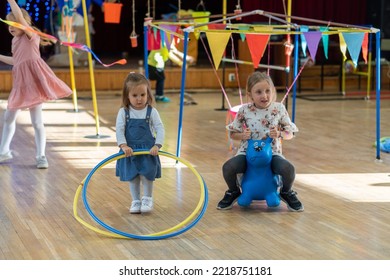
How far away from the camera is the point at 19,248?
4.39m

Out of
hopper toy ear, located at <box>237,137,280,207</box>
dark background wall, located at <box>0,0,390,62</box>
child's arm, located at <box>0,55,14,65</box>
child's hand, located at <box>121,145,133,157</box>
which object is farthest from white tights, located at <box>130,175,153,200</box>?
dark background wall, located at <box>0,0,390,62</box>

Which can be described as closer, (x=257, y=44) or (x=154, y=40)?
(x=257, y=44)

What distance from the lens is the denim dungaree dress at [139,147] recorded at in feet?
16.5

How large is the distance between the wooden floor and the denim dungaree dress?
26cm

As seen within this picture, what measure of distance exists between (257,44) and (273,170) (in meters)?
1.44

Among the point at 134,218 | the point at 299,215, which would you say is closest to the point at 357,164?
the point at 299,215

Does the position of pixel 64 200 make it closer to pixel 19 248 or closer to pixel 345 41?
pixel 19 248

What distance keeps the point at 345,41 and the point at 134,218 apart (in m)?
2.22

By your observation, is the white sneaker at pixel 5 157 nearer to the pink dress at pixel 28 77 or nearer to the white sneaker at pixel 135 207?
the pink dress at pixel 28 77

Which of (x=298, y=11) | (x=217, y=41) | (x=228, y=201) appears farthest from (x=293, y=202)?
(x=298, y=11)

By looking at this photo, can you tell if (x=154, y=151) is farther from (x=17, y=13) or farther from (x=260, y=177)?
(x=17, y=13)

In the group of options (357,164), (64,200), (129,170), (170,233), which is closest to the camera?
(170,233)

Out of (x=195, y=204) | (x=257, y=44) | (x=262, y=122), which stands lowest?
(x=195, y=204)

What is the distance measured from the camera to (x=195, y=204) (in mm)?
5402
